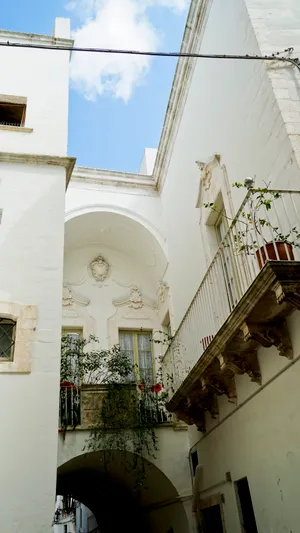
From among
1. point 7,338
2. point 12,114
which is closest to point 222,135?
point 12,114

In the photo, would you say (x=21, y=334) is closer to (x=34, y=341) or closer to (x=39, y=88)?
(x=34, y=341)

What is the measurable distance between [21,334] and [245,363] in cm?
305

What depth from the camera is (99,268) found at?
1288cm

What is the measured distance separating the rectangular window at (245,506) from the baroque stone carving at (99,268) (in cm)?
698

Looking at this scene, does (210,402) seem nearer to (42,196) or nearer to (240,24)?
(42,196)

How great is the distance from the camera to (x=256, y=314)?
5.17m

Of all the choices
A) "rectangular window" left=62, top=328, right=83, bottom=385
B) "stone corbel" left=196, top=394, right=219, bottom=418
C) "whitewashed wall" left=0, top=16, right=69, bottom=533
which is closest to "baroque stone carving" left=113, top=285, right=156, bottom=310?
"rectangular window" left=62, top=328, right=83, bottom=385

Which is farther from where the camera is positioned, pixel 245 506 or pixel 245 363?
pixel 245 506

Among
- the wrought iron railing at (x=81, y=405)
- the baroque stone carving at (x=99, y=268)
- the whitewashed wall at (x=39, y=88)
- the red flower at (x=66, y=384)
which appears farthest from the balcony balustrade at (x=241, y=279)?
the whitewashed wall at (x=39, y=88)

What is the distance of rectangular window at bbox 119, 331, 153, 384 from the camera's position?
11.5 meters

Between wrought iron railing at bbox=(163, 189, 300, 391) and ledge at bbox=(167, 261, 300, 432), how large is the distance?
348mm

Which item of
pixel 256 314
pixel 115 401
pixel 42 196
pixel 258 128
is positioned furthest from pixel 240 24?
pixel 115 401

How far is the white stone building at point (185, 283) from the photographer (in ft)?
18.3

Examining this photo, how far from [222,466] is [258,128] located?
513cm
